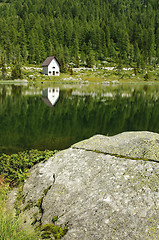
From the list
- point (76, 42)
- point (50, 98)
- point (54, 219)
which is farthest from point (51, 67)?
point (54, 219)

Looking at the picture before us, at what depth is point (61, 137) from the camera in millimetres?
12109

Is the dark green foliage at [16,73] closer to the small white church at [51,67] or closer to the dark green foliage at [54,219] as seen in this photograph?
the small white church at [51,67]

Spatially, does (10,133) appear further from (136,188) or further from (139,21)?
(139,21)

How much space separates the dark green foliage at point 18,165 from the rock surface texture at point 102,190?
20.1 inches

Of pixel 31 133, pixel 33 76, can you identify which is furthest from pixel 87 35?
pixel 31 133

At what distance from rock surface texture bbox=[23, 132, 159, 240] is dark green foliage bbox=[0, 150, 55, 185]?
51 centimetres

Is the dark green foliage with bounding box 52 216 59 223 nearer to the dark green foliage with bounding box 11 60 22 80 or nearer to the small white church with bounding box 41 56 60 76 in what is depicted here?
the dark green foliage with bounding box 11 60 22 80

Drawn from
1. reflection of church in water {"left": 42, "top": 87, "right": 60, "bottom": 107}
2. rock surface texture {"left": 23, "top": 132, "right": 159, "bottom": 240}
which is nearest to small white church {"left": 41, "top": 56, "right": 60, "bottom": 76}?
reflection of church in water {"left": 42, "top": 87, "right": 60, "bottom": 107}

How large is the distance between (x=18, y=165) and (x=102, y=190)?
4.06 meters

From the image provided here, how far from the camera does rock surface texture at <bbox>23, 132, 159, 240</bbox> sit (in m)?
3.41

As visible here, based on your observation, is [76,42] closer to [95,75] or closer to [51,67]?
[51,67]

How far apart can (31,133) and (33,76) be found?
268 ft

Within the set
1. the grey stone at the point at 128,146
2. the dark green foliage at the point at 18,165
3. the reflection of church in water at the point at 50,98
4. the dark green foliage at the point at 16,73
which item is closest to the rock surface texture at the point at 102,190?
the grey stone at the point at 128,146

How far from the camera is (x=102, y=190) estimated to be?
4238mm
